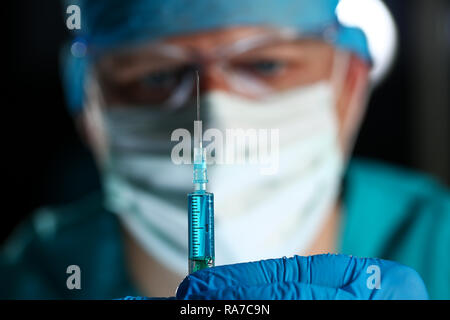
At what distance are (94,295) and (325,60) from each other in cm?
72

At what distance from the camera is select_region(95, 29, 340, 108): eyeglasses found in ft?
3.65

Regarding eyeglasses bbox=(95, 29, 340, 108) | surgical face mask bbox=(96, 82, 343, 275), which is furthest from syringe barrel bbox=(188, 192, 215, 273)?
eyeglasses bbox=(95, 29, 340, 108)

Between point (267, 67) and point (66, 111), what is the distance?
0.74m

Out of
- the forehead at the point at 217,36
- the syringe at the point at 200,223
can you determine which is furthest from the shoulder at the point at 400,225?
the syringe at the point at 200,223

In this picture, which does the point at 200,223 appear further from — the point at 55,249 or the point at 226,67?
the point at 55,249

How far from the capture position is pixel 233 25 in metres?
1.09

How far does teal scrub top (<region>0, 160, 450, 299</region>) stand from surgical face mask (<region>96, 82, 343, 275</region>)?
138 mm

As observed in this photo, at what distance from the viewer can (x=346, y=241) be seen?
1.27 m

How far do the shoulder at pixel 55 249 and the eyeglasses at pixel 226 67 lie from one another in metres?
0.35

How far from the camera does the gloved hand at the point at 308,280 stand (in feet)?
1.90

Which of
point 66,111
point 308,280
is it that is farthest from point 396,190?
point 66,111

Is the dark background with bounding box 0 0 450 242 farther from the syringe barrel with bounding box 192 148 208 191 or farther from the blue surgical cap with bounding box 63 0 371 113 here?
the syringe barrel with bounding box 192 148 208 191

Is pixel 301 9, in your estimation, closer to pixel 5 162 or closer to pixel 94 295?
pixel 94 295
